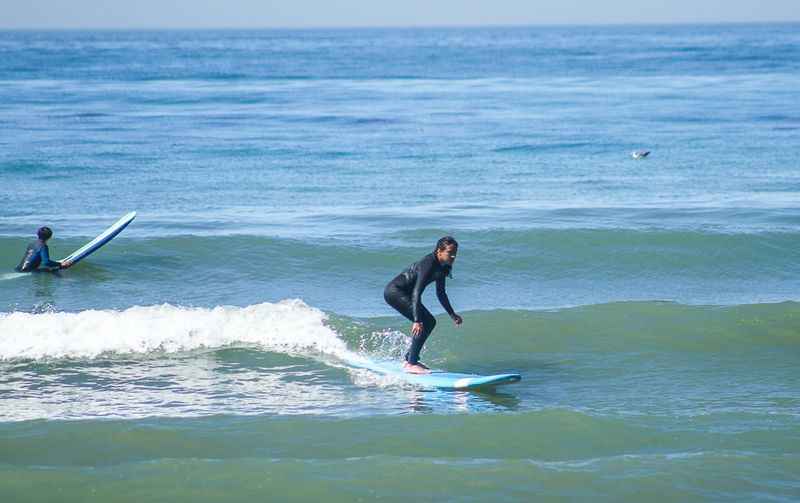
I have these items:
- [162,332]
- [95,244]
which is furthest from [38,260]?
[162,332]

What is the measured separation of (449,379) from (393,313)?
11.8ft

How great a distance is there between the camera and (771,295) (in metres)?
14.8

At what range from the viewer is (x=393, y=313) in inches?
549

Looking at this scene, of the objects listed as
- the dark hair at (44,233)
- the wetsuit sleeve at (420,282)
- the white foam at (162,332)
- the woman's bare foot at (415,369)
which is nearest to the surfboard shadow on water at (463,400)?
the woman's bare foot at (415,369)

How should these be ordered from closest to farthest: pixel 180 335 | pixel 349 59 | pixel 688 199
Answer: pixel 180 335, pixel 688 199, pixel 349 59

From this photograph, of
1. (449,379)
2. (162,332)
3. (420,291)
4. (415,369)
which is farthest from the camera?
(162,332)

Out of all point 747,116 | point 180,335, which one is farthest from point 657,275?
point 747,116

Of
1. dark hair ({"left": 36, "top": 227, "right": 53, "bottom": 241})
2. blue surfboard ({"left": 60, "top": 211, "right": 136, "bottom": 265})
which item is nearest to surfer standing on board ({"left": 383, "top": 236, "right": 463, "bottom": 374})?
dark hair ({"left": 36, "top": 227, "right": 53, "bottom": 241})

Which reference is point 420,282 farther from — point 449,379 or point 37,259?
point 37,259

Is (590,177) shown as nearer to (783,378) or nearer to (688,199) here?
(688,199)

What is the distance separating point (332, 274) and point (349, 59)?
2987 inches

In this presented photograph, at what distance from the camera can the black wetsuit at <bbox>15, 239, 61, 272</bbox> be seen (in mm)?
15516

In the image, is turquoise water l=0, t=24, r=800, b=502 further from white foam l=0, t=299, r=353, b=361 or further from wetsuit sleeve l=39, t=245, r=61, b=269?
wetsuit sleeve l=39, t=245, r=61, b=269

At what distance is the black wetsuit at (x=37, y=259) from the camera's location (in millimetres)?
15516
